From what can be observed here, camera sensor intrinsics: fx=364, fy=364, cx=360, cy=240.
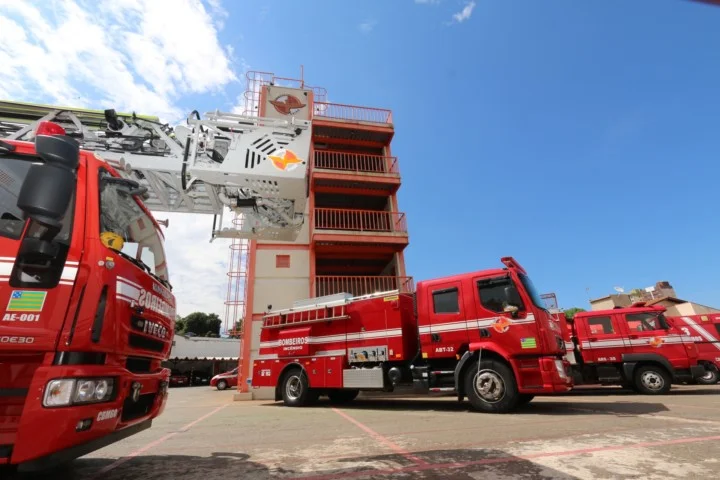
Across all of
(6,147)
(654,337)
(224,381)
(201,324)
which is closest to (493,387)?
(654,337)

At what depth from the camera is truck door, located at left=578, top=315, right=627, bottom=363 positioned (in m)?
10.2

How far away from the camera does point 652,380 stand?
381 inches

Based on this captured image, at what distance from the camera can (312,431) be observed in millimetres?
5359

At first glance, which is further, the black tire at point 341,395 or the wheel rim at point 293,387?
the black tire at point 341,395

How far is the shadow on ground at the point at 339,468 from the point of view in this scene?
3.03 m

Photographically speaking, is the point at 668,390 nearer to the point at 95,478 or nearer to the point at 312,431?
the point at 312,431

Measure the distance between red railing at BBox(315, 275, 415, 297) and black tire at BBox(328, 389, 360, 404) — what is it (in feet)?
17.6

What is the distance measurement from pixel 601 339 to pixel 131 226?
11.9 m

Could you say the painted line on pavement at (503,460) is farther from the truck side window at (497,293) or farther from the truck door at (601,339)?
the truck door at (601,339)

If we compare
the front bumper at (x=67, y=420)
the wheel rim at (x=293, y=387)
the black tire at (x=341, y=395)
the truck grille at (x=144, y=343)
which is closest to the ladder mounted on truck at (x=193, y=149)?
the truck grille at (x=144, y=343)

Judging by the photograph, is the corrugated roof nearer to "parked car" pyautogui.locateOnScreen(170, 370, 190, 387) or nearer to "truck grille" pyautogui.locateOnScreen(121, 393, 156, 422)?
"parked car" pyautogui.locateOnScreen(170, 370, 190, 387)

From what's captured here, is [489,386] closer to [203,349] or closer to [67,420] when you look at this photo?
[67,420]

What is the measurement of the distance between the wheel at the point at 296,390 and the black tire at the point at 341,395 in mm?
589

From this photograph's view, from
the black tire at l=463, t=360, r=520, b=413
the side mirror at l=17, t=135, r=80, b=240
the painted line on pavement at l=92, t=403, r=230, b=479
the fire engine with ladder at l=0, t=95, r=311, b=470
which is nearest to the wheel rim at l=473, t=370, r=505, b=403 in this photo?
the black tire at l=463, t=360, r=520, b=413
